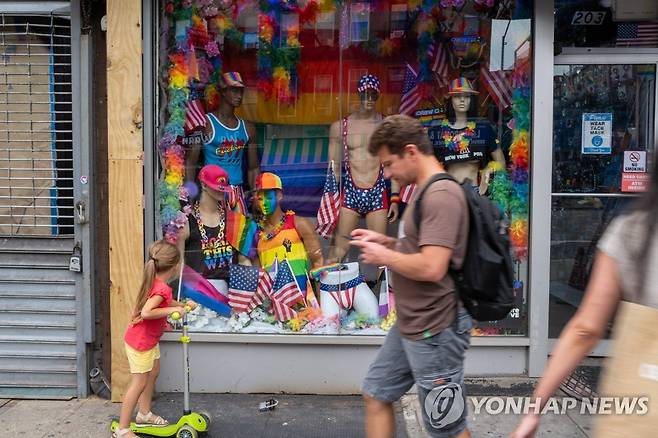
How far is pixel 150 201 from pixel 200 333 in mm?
1093

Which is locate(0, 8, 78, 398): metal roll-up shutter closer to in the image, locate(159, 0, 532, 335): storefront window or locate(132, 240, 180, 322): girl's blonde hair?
locate(159, 0, 532, 335): storefront window

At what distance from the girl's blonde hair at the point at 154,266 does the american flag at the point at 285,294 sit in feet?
4.43

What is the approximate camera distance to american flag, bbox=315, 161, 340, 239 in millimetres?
5621

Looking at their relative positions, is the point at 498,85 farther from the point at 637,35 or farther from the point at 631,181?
the point at 631,181

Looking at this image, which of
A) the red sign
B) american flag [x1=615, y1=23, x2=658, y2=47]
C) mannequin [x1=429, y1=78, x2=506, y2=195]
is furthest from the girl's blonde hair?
american flag [x1=615, y1=23, x2=658, y2=47]

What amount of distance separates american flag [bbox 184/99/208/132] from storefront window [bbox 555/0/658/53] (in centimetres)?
297

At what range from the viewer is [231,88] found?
18.7 feet

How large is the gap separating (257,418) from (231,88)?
2.74 metres

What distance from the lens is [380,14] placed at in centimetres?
552

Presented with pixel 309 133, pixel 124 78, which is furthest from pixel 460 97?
pixel 124 78

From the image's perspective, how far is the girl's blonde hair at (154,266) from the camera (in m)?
4.18

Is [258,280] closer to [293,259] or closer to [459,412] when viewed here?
[293,259]

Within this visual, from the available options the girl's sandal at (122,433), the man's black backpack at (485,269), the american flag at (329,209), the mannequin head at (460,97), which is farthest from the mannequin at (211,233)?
the man's black backpack at (485,269)

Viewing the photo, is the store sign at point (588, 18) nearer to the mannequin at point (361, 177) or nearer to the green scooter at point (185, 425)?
the mannequin at point (361, 177)
